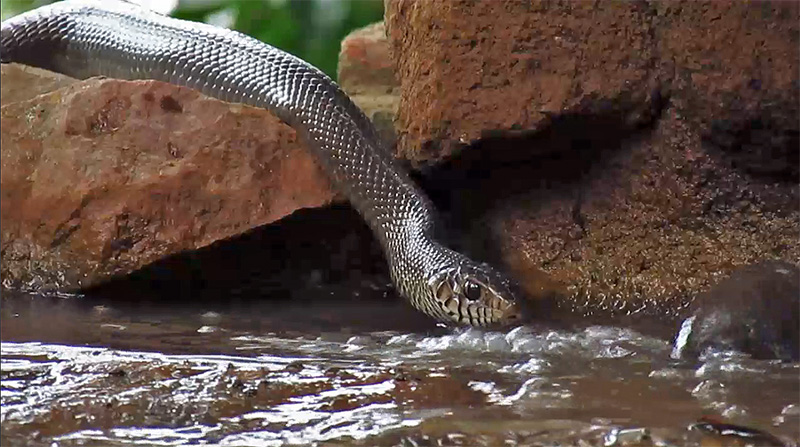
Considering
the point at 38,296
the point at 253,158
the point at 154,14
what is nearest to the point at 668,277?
the point at 253,158

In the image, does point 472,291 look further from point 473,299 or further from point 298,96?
point 298,96

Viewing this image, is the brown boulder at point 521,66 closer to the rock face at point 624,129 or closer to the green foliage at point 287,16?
the rock face at point 624,129

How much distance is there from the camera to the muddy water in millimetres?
1438

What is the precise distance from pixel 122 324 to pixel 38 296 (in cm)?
81

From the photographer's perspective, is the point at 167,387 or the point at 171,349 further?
the point at 171,349

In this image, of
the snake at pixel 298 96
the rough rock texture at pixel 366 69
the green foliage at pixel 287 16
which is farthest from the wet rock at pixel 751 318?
the rough rock texture at pixel 366 69

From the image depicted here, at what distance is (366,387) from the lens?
1.78 metres

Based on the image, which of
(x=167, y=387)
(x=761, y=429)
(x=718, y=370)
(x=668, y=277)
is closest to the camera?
(x=761, y=429)

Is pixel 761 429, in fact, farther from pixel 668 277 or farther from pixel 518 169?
pixel 518 169

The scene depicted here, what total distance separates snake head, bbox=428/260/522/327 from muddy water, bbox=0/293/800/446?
0.22 metres

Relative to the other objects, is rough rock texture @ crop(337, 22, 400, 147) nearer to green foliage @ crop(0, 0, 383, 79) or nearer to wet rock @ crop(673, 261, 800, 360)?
green foliage @ crop(0, 0, 383, 79)

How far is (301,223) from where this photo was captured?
11.8ft

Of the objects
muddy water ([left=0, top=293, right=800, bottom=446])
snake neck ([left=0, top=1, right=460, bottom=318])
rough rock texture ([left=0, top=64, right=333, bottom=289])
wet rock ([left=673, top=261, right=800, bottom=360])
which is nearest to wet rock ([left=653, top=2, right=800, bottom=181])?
wet rock ([left=673, top=261, right=800, bottom=360])

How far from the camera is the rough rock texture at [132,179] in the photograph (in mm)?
3445
